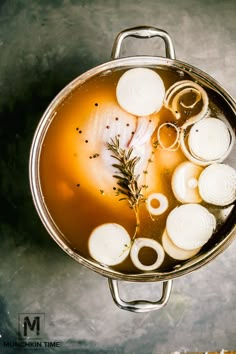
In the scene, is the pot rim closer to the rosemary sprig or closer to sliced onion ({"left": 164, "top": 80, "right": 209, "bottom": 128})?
sliced onion ({"left": 164, "top": 80, "right": 209, "bottom": 128})

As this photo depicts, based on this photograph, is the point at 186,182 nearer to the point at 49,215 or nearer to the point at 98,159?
the point at 98,159

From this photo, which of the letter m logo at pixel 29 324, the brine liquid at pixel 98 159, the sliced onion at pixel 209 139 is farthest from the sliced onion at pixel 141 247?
the letter m logo at pixel 29 324

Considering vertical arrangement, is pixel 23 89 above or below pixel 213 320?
above

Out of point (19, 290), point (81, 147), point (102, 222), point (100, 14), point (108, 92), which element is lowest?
point (19, 290)

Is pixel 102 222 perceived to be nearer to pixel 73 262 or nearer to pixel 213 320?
pixel 73 262

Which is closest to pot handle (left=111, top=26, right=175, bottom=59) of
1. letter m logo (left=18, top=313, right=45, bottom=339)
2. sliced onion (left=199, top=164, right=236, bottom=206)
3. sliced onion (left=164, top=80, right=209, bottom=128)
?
sliced onion (left=164, top=80, right=209, bottom=128)

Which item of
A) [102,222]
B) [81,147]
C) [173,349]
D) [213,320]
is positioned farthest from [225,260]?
[81,147]

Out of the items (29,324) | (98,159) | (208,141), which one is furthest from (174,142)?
(29,324)
